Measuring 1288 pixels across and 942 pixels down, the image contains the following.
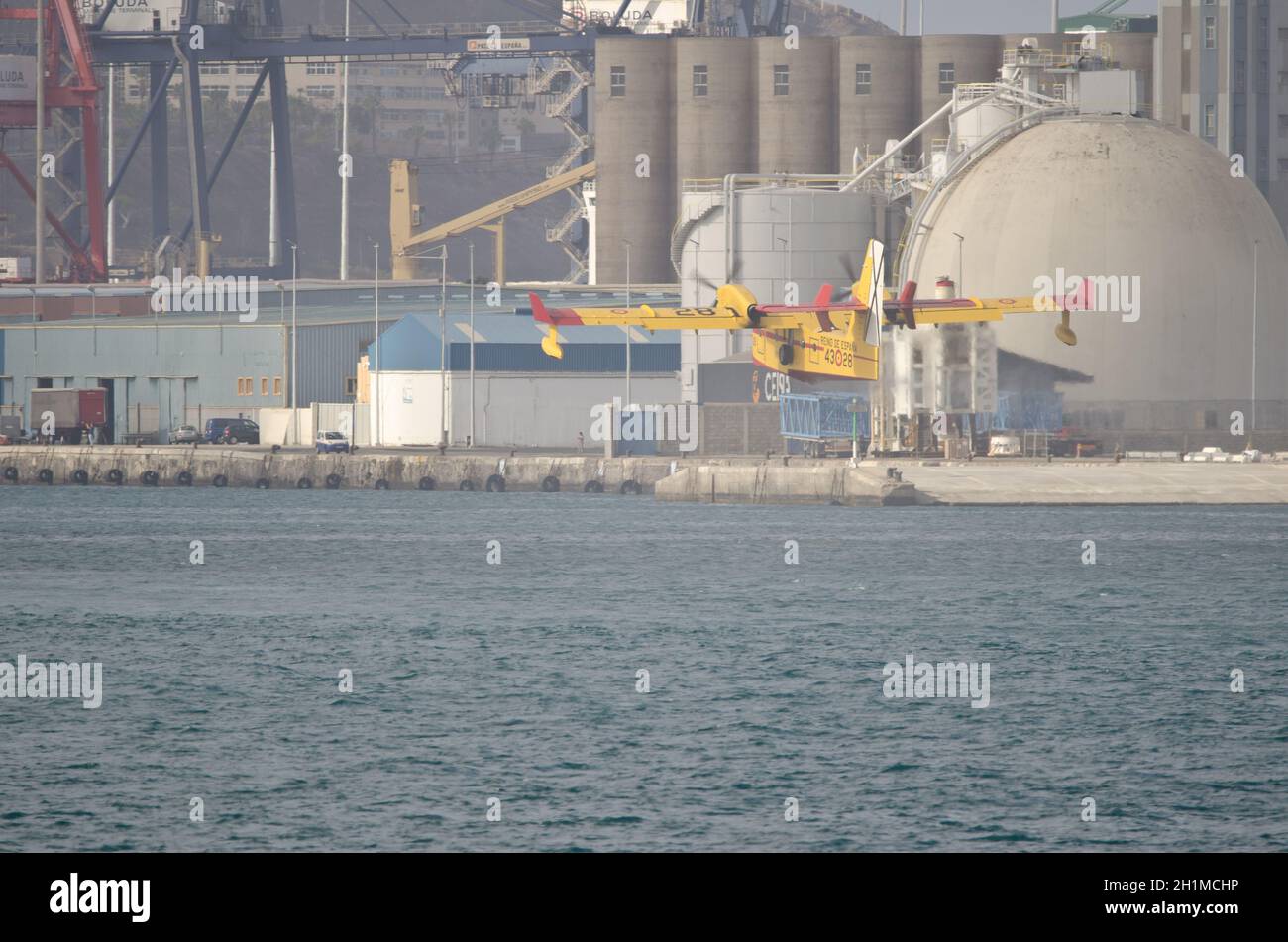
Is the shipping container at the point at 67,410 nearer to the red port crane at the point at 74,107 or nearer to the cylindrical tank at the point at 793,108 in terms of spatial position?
the red port crane at the point at 74,107

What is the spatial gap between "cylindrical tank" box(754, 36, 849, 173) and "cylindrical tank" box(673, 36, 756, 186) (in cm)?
104

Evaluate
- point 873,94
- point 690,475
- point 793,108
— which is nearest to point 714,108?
point 793,108

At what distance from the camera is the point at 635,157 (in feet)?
465

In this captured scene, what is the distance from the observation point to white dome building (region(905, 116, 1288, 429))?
9700 centimetres

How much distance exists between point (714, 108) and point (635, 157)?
6.61 m

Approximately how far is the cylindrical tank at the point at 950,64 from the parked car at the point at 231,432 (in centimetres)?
5591

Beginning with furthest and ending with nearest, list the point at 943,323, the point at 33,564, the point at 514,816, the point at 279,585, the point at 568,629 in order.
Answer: the point at 943,323 < the point at 33,564 < the point at 279,585 < the point at 568,629 < the point at 514,816

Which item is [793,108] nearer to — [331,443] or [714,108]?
[714,108]

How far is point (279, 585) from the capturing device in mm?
63719

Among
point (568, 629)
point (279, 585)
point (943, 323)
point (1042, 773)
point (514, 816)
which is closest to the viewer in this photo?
point (514, 816)

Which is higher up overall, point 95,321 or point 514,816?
point 95,321
